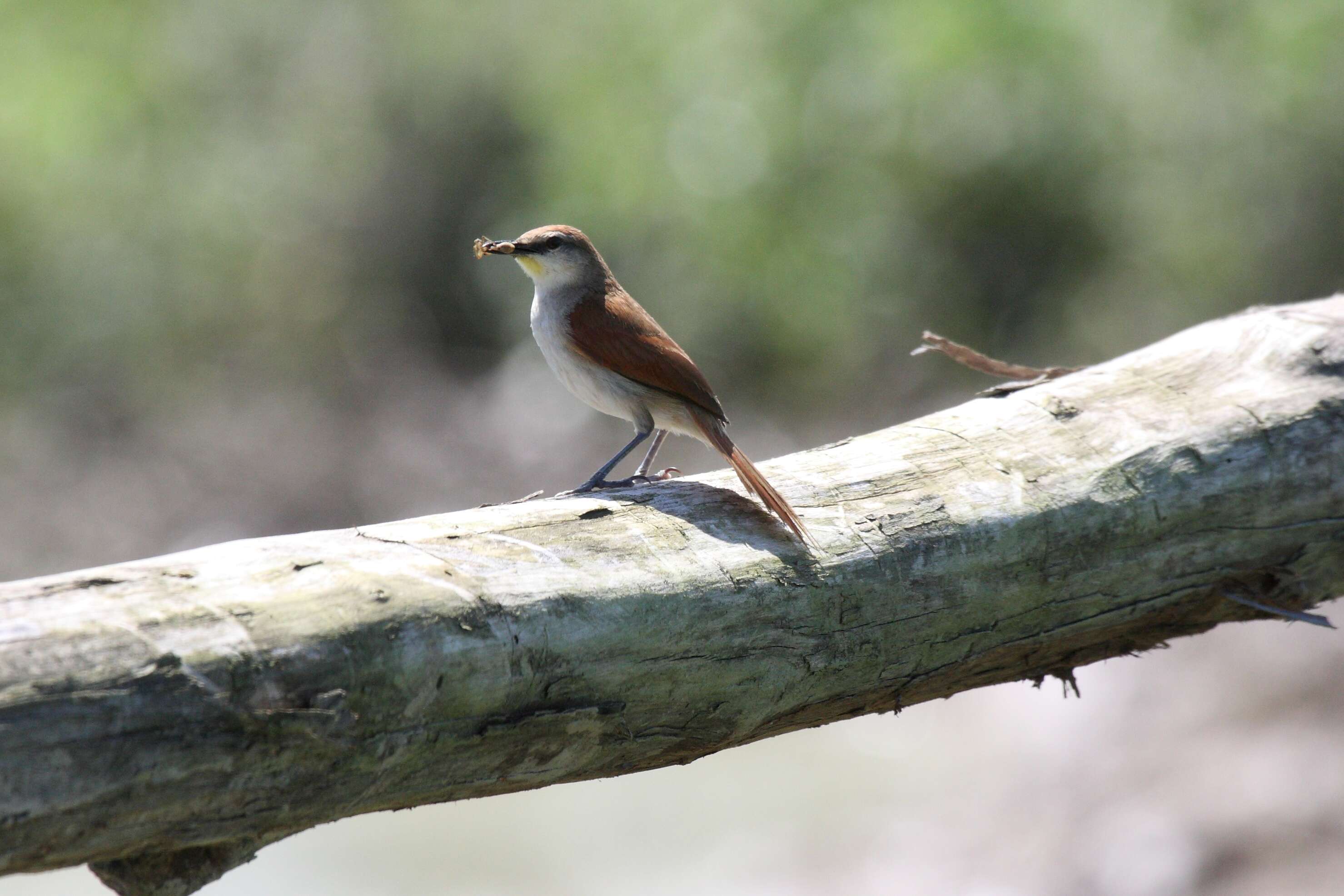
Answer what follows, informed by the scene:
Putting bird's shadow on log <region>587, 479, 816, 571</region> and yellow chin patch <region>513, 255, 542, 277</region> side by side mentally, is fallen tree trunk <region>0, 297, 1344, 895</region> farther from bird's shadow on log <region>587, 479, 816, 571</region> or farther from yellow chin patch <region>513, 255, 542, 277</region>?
yellow chin patch <region>513, 255, 542, 277</region>

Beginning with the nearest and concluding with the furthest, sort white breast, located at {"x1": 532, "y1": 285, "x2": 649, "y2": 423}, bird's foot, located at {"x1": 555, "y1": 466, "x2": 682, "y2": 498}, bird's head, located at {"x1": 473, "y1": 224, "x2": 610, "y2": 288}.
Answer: bird's foot, located at {"x1": 555, "y1": 466, "x2": 682, "y2": 498}
white breast, located at {"x1": 532, "y1": 285, "x2": 649, "y2": 423}
bird's head, located at {"x1": 473, "y1": 224, "x2": 610, "y2": 288}

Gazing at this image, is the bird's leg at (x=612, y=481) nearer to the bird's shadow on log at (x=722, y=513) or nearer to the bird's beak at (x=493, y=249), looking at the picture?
the bird's shadow on log at (x=722, y=513)

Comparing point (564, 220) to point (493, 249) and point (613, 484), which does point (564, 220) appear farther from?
point (613, 484)

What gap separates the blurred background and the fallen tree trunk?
5.30 metres

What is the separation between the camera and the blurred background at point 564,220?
1062 cm

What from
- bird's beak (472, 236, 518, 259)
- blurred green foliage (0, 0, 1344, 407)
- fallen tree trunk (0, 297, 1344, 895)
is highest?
blurred green foliage (0, 0, 1344, 407)

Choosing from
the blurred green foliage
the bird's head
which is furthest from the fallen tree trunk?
the blurred green foliage

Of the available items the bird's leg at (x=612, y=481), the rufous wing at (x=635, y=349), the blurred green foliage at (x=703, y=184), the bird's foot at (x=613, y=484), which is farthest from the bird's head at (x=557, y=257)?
the blurred green foliage at (x=703, y=184)

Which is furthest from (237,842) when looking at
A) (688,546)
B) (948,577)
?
(948,577)

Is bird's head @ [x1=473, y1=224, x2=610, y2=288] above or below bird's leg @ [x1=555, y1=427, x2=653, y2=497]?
above

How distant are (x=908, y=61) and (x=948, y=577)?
933 cm

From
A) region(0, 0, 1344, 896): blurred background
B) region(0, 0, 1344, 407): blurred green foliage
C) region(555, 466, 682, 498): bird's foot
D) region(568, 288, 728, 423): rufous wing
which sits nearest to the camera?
region(555, 466, 682, 498): bird's foot

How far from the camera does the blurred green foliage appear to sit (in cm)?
1096

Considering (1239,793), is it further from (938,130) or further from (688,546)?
(938,130)
